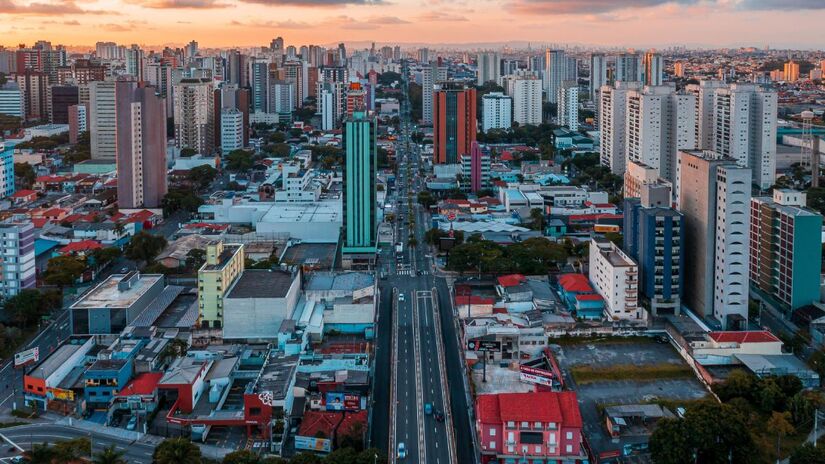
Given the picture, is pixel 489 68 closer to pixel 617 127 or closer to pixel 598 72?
pixel 598 72

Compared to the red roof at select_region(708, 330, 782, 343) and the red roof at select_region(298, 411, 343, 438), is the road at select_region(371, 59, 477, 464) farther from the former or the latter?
the red roof at select_region(708, 330, 782, 343)

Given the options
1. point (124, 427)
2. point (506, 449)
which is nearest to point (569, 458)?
point (506, 449)

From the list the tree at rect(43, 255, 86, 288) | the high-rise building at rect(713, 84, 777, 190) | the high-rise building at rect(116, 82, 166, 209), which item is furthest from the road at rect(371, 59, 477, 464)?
the high-rise building at rect(713, 84, 777, 190)

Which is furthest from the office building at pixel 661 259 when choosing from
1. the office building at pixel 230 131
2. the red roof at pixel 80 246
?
the office building at pixel 230 131

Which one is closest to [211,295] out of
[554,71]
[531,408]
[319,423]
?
[319,423]

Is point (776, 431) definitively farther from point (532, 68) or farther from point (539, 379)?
point (532, 68)
